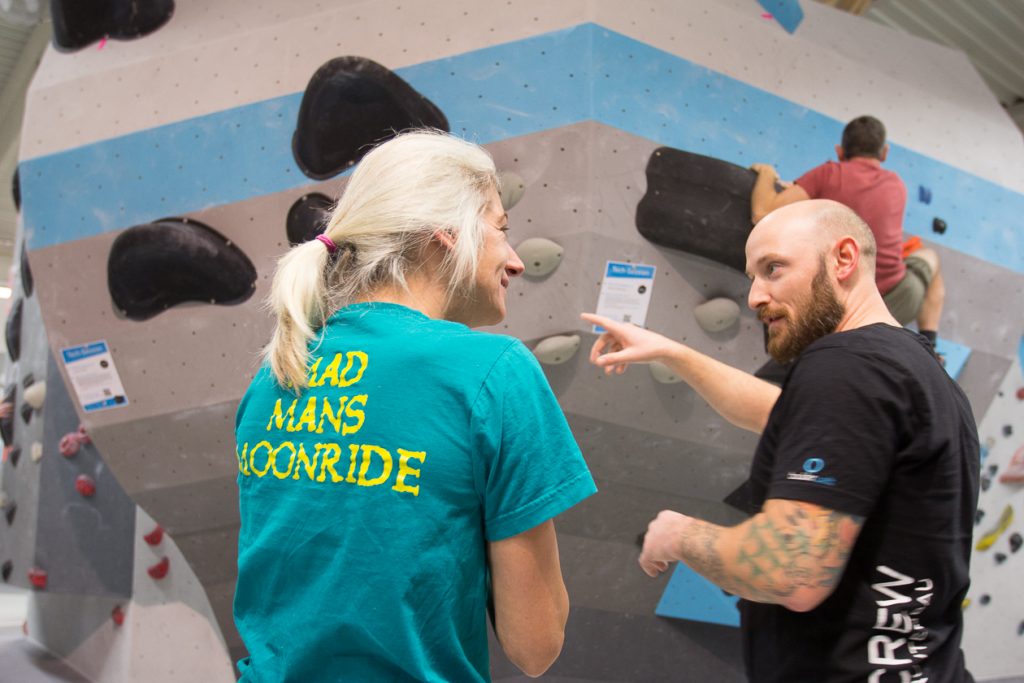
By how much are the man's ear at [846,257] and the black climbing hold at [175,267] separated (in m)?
1.87

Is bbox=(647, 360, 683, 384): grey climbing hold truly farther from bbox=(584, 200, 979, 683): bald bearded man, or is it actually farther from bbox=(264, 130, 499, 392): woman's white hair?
bbox=(264, 130, 499, 392): woman's white hair

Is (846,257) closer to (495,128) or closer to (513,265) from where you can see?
(513,265)

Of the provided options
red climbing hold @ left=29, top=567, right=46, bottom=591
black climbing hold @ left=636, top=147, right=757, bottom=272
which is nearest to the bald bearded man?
black climbing hold @ left=636, top=147, right=757, bottom=272

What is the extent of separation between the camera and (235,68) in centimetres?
261

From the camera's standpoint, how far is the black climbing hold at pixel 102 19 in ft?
8.95

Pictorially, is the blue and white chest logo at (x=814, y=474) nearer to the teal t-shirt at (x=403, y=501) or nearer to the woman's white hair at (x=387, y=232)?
the teal t-shirt at (x=403, y=501)

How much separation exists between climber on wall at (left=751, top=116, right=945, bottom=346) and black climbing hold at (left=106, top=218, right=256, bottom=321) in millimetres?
1716

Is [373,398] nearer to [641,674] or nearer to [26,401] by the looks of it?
[641,674]

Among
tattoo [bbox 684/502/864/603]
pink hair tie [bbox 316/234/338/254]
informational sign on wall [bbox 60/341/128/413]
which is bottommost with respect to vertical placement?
informational sign on wall [bbox 60/341/128/413]

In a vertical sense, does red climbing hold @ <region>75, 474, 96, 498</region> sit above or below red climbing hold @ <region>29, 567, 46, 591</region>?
above

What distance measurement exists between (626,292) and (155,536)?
2087 mm

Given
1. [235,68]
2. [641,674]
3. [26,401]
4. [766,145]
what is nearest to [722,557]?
[641,674]

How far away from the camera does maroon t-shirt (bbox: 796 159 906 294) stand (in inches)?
103

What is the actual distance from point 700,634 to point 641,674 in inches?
10.2
